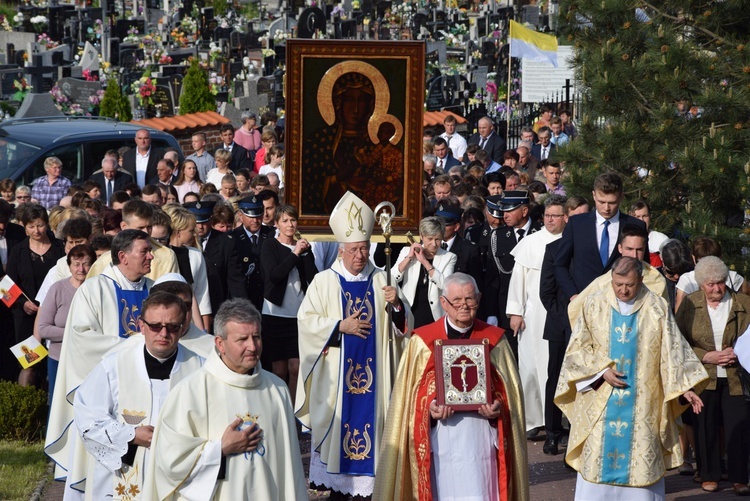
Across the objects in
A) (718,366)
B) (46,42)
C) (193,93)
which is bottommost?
(718,366)

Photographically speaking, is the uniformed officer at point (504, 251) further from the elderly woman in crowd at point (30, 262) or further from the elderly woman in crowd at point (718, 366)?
the elderly woman in crowd at point (30, 262)

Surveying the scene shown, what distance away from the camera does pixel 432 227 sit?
10211 mm

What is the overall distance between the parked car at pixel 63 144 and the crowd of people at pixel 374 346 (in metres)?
3.58

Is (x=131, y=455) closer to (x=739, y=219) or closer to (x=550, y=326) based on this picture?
(x=550, y=326)

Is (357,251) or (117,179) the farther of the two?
(117,179)

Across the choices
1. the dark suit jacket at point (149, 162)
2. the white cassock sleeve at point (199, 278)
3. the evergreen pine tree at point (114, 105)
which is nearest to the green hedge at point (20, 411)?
the white cassock sleeve at point (199, 278)

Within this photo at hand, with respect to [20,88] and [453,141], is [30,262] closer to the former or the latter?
[453,141]

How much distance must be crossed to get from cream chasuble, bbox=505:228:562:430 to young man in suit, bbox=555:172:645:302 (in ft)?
3.47

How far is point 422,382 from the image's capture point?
7.32 m

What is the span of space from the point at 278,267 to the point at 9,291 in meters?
2.28

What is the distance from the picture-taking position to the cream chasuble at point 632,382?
8.04 metres

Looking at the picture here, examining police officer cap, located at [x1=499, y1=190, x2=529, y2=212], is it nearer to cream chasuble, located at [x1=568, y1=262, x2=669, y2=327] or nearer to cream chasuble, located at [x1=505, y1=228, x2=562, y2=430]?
cream chasuble, located at [x1=505, y1=228, x2=562, y2=430]

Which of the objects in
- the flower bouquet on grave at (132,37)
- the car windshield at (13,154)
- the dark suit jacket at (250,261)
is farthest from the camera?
the flower bouquet on grave at (132,37)

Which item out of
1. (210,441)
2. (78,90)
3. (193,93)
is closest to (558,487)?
(210,441)
